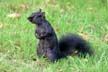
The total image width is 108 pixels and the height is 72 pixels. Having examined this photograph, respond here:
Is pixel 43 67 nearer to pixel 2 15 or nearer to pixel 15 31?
pixel 15 31

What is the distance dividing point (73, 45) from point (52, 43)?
358 millimetres

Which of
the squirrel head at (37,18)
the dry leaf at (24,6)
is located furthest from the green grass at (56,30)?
the squirrel head at (37,18)

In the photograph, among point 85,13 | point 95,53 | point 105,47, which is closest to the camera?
point 95,53

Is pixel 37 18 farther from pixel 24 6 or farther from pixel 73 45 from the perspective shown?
pixel 24 6

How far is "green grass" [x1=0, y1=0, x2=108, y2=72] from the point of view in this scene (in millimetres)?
5453

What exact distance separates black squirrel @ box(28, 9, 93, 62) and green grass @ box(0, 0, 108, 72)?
11cm

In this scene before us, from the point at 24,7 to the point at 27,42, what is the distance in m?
1.90

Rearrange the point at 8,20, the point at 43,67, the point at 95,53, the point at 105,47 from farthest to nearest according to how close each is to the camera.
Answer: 1. the point at 8,20
2. the point at 105,47
3. the point at 95,53
4. the point at 43,67

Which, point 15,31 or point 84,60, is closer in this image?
point 84,60

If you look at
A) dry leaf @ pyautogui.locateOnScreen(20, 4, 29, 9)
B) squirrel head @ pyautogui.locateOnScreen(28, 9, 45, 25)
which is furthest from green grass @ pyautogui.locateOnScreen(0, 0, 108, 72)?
squirrel head @ pyautogui.locateOnScreen(28, 9, 45, 25)

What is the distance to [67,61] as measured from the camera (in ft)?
18.5

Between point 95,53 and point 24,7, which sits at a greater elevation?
point 24,7

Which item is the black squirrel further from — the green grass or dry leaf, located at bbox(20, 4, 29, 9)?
dry leaf, located at bbox(20, 4, 29, 9)

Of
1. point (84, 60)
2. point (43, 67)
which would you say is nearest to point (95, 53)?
point (84, 60)
